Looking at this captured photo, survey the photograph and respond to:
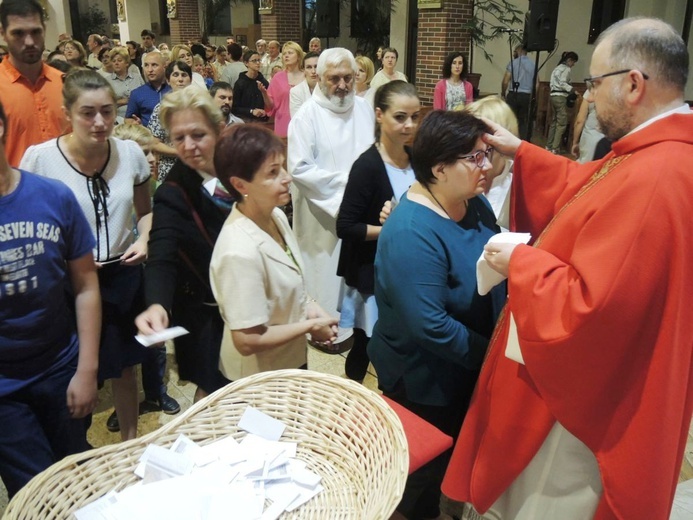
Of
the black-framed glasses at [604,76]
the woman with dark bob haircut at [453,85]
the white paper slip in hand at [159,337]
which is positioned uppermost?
the black-framed glasses at [604,76]

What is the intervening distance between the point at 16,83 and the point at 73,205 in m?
1.69

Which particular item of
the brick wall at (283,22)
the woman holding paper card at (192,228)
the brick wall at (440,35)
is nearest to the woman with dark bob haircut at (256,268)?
the woman holding paper card at (192,228)

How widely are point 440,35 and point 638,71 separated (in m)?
8.18

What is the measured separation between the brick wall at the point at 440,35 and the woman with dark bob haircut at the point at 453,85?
1.63 meters

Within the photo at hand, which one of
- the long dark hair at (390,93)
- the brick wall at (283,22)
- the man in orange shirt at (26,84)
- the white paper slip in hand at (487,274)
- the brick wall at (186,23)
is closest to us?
the white paper slip in hand at (487,274)

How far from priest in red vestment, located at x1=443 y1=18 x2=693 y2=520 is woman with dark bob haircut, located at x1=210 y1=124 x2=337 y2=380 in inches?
24.7

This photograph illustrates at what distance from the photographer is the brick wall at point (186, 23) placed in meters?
17.3

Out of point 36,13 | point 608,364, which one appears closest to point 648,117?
point 608,364

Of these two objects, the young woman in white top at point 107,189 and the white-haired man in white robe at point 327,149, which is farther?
the white-haired man in white robe at point 327,149

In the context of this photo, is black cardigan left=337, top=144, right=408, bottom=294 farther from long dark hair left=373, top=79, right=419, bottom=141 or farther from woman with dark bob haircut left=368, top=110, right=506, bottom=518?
woman with dark bob haircut left=368, top=110, right=506, bottom=518

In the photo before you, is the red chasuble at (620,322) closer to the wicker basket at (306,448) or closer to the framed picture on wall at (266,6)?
the wicker basket at (306,448)

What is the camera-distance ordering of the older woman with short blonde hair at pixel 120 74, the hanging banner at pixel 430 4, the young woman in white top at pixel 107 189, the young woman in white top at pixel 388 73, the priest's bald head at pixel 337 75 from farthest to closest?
the hanging banner at pixel 430 4
the young woman in white top at pixel 388 73
the older woman with short blonde hair at pixel 120 74
the priest's bald head at pixel 337 75
the young woman in white top at pixel 107 189

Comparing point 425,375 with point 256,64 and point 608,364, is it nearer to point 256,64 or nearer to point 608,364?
point 608,364

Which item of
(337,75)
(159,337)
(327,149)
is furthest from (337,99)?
(159,337)
